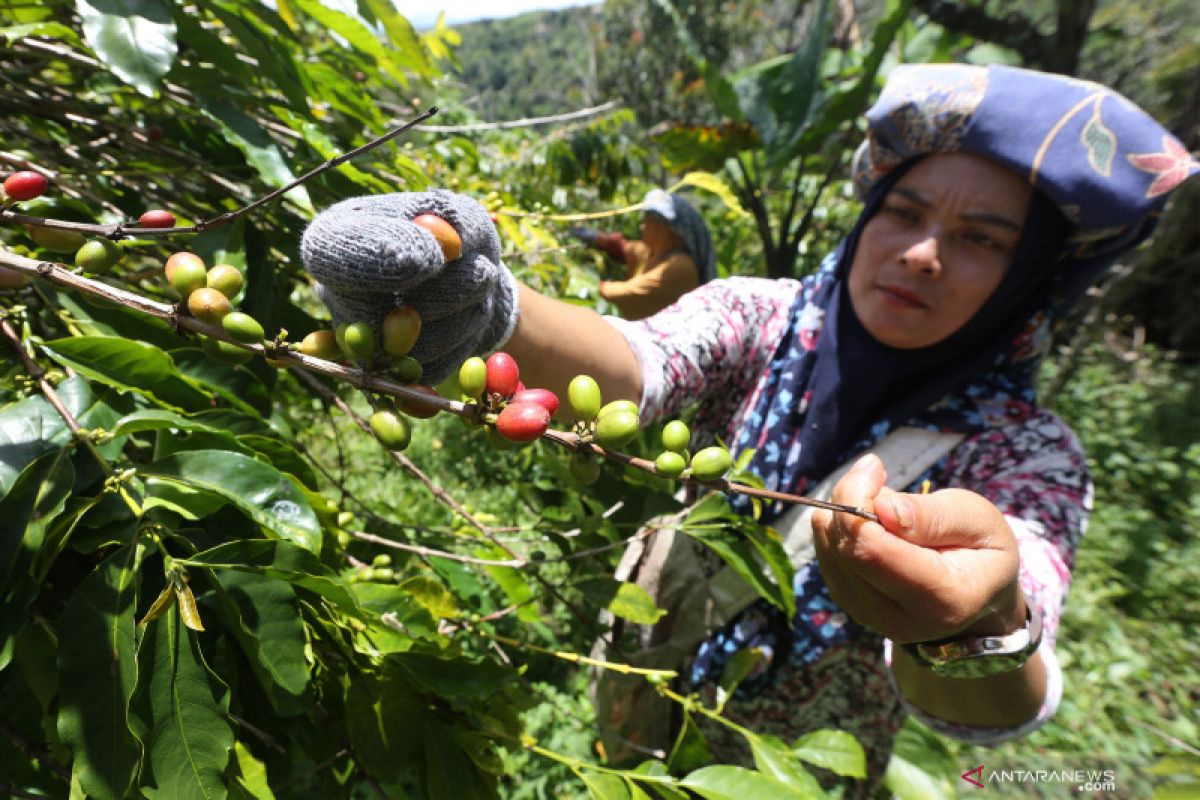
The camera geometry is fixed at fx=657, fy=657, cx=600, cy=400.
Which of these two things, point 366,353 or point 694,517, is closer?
point 366,353

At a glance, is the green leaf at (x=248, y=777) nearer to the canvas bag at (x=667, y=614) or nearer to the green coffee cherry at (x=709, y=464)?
the green coffee cherry at (x=709, y=464)

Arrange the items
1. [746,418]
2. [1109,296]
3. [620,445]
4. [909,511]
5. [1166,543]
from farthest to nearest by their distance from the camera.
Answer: [1109,296], [1166,543], [746,418], [909,511], [620,445]

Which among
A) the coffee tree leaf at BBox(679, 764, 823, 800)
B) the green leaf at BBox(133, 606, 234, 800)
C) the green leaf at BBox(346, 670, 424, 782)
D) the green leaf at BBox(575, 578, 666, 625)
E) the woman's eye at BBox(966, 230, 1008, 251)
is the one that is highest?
the woman's eye at BBox(966, 230, 1008, 251)

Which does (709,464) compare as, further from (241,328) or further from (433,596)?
(433,596)

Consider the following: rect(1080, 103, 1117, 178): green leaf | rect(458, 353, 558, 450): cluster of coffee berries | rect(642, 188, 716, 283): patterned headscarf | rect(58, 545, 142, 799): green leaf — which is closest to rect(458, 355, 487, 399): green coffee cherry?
rect(458, 353, 558, 450): cluster of coffee berries

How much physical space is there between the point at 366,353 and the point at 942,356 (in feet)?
3.78

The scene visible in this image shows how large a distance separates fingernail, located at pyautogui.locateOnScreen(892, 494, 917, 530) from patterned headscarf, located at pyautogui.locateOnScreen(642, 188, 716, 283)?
5.94 ft

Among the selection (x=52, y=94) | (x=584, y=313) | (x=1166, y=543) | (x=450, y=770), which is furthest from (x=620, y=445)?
(x=1166, y=543)

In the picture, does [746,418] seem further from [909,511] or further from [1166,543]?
[1166,543]

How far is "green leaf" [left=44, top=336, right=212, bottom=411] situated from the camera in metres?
0.69

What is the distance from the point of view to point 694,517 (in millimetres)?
998

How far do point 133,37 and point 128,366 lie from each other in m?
0.45

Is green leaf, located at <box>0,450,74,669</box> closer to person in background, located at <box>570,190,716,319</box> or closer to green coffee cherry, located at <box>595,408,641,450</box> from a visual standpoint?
green coffee cherry, located at <box>595,408,641,450</box>

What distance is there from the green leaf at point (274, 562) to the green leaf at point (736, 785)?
510mm
